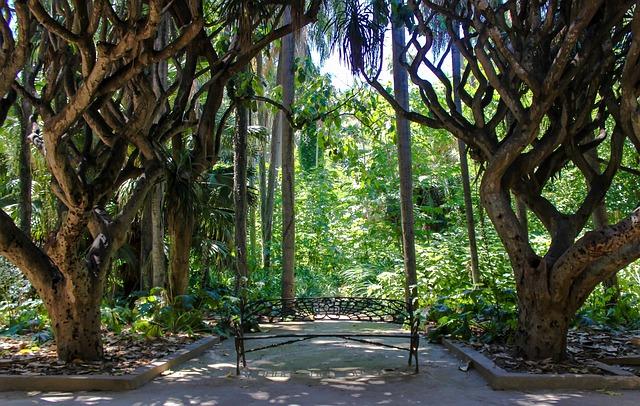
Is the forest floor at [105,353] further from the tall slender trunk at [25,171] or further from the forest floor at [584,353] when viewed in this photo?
the forest floor at [584,353]

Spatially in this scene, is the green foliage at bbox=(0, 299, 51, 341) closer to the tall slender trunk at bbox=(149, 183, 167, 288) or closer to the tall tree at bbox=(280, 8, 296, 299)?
the tall slender trunk at bbox=(149, 183, 167, 288)

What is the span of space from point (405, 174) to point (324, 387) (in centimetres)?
742

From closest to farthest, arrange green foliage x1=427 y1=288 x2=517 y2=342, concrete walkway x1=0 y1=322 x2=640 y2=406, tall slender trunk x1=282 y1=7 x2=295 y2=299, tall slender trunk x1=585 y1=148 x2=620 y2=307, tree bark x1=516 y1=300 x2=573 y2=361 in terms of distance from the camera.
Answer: concrete walkway x1=0 y1=322 x2=640 y2=406 → tree bark x1=516 y1=300 x2=573 y2=361 → green foliage x1=427 y1=288 x2=517 y2=342 → tall slender trunk x1=585 y1=148 x2=620 y2=307 → tall slender trunk x1=282 y1=7 x2=295 y2=299

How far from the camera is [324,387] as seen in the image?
657 centimetres

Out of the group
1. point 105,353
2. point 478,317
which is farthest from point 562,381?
point 105,353

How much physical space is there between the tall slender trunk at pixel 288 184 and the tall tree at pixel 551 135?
17.4 feet

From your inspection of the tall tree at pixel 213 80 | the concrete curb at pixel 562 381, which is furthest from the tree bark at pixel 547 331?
the tall tree at pixel 213 80

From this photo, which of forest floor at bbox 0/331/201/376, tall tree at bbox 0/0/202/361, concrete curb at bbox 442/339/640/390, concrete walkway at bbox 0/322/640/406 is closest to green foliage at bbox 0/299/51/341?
forest floor at bbox 0/331/201/376

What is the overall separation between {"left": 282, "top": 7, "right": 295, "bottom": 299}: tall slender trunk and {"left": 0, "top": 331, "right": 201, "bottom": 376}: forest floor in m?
4.28

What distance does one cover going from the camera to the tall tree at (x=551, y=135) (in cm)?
691

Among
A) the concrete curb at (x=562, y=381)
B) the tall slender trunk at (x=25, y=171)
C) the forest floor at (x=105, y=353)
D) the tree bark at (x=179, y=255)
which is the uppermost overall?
the tall slender trunk at (x=25, y=171)

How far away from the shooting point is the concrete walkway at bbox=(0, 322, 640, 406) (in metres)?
5.94

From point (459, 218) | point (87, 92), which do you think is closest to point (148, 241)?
point (87, 92)

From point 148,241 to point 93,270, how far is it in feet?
18.3
